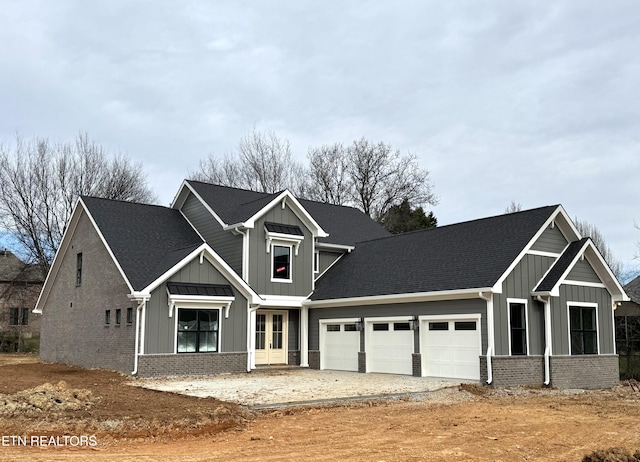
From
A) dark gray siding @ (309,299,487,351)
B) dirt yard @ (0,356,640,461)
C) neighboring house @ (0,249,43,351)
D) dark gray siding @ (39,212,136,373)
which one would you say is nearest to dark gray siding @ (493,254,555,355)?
dark gray siding @ (309,299,487,351)

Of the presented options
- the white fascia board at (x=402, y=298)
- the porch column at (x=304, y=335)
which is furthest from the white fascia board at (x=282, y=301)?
the porch column at (x=304, y=335)

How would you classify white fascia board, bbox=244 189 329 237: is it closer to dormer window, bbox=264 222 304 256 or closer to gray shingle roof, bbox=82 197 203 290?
dormer window, bbox=264 222 304 256

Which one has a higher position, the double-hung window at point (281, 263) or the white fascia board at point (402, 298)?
the double-hung window at point (281, 263)

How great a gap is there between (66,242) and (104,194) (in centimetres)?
1791

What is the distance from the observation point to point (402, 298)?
21.9m

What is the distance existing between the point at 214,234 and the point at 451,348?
10816 millimetres

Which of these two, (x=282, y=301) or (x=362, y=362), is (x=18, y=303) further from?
(x=362, y=362)

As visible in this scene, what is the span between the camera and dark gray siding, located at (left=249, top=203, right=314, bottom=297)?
82.3 feet

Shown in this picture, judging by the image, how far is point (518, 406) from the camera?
15469mm

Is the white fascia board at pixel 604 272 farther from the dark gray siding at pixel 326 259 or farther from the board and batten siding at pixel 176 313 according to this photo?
the board and batten siding at pixel 176 313

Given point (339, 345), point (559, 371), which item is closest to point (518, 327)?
point (559, 371)

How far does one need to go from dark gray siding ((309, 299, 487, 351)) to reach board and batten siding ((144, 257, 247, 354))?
147 inches

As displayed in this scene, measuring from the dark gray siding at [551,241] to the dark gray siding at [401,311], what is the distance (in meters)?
2.96

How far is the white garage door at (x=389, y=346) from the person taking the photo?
22.1 m
